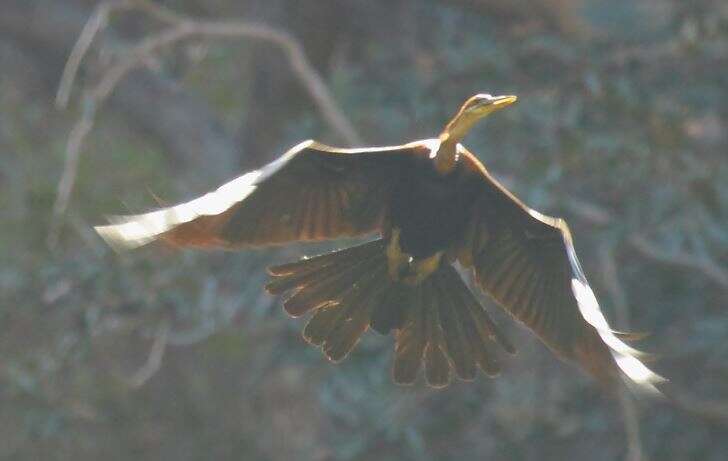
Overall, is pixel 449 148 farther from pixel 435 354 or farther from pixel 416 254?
pixel 435 354

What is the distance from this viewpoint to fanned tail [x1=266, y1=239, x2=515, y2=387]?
12.7 feet

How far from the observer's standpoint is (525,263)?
403 centimetres

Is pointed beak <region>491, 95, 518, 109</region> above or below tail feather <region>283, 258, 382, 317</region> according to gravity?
below

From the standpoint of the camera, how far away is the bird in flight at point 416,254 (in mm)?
3879

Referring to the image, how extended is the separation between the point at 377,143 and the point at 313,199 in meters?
3.97

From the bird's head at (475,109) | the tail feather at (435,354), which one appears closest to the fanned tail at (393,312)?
the tail feather at (435,354)

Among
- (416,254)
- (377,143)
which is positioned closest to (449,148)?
(416,254)

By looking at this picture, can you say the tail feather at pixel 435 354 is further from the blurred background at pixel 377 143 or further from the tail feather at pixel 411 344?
the blurred background at pixel 377 143

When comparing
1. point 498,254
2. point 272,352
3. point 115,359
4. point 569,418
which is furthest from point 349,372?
point 498,254

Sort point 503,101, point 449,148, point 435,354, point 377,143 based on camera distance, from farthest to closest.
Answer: point 377,143, point 435,354, point 449,148, point 503,101

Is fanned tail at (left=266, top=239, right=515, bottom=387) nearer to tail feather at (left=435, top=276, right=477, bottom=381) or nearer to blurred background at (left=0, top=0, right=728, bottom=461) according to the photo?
tail feather at (left=435, top=276, right=477, bottom=381)

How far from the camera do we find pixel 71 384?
8.38 meters

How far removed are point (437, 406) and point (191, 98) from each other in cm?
257

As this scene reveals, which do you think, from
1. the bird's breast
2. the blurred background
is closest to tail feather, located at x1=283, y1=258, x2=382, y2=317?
the bird's breast
